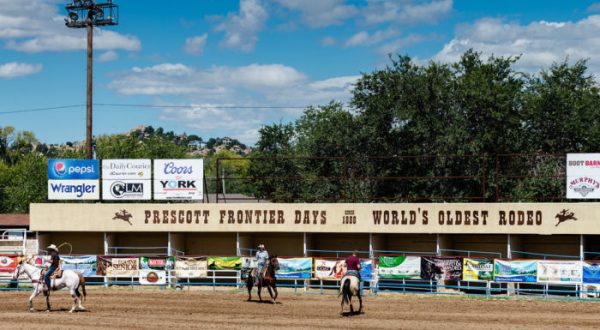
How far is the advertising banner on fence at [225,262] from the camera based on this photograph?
119 ft

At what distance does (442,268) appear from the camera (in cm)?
3338

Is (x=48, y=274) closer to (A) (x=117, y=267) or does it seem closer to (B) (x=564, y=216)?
(A) (x=117, y=267)

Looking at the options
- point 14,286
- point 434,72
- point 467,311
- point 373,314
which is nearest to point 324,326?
point 373,314

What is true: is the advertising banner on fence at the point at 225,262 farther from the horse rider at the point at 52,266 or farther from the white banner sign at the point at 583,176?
the white banner sign at the point at 583,176

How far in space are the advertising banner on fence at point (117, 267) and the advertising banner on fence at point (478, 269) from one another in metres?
13.5

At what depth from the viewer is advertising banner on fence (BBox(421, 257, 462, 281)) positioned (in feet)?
109

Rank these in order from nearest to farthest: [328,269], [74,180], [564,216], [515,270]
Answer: [515,270] < [328,269] < [564,216] < [74,180]

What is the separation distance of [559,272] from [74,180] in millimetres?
22960

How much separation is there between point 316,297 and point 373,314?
6.71 meters

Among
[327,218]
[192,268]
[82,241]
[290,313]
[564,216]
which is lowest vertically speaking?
[290,313]

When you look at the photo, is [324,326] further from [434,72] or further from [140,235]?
[434,72]

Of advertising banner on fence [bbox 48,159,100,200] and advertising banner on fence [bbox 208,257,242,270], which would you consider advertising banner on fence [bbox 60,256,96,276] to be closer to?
advertising banner on fence [bbox 208,257,242,270]

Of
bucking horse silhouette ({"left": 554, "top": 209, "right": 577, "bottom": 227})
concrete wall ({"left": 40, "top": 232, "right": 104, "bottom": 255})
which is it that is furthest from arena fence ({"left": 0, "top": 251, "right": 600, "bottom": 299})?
concrete wall ({"left": 40, "top": 232, "right": 104, "bottom": 255})

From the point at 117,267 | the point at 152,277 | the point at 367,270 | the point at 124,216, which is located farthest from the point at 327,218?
the point at 124,216
